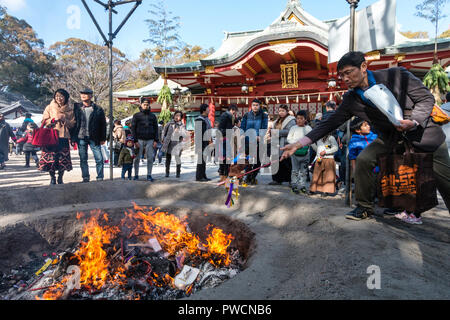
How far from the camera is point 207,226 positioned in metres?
3.60

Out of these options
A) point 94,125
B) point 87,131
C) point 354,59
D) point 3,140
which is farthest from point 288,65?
point 3,140

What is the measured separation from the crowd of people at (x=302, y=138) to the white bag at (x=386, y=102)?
84 mm

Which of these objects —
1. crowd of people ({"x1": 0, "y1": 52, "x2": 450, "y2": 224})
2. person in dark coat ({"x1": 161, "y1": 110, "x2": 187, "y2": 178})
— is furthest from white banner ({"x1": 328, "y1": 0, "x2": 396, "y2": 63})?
person in dark coat ({"x1": 161, "y1": 110, "x2": 187, "y2": 178})

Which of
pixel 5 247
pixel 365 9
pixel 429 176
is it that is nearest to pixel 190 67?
pixel 365 9

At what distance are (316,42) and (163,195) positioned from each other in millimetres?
7752

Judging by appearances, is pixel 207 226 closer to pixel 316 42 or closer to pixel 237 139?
pixel 237 139

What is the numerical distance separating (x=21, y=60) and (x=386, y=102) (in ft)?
131

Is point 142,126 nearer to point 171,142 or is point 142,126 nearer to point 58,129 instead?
point 171,142

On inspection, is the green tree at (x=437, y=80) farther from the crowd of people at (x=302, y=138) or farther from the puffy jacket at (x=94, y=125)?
the puffy jacket at (x=94, y=125)

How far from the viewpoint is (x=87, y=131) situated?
5020 millimetres

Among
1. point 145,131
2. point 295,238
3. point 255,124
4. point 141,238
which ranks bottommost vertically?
point 141,238

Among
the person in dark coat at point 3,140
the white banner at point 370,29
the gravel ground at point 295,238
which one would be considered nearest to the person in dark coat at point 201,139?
the gravel ground at point 295,238

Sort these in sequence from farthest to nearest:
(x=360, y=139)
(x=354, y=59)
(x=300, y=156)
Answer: (x=300, y=156) → (x=360, y=139) → (x=354, y=59)

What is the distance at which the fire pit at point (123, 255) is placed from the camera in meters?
2.45
